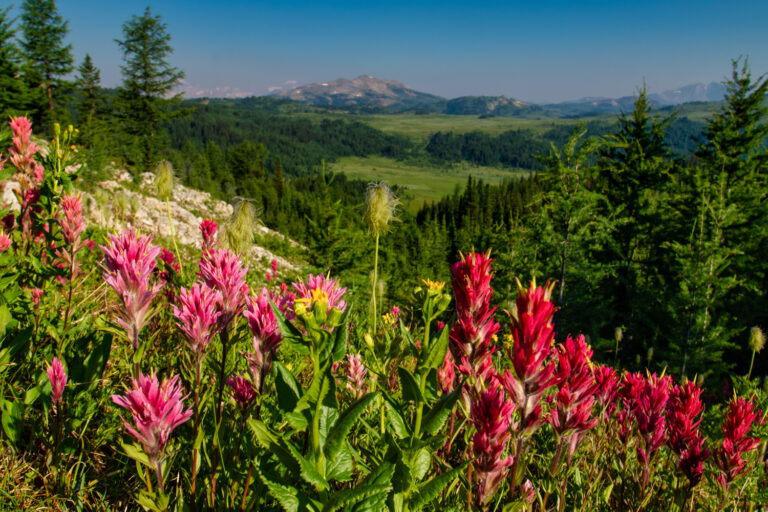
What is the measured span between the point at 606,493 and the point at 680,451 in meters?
0.40

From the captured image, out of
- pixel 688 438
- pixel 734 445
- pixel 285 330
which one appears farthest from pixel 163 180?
pixel 734 445

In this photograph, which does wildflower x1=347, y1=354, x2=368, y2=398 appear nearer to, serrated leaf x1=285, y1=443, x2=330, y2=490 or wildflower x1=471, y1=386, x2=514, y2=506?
wildflower x1=471, y1=386, x2=514, y2=506

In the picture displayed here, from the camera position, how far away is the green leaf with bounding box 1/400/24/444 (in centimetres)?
180

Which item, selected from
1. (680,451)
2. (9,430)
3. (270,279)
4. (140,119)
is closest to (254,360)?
(9,430)

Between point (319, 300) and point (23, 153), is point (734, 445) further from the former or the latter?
point (23, 153)

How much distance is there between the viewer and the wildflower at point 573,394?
58.3 inches

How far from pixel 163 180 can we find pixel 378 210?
2115mm

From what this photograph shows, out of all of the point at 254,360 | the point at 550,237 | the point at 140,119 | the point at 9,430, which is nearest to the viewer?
the point at 254,360

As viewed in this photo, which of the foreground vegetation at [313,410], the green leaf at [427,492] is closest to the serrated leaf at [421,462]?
the foreground vegetation at [313,410]

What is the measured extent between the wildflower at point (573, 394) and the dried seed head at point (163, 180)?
3547 mm

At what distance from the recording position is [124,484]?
1857mm

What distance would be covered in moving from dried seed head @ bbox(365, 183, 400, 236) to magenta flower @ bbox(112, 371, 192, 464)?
1.92m

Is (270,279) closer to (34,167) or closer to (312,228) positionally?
(34,167)

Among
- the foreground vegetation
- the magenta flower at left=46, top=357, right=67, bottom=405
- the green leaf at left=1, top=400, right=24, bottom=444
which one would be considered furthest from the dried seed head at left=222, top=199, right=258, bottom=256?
the green leaf at left=1, top=400, right=24, bottom=444
